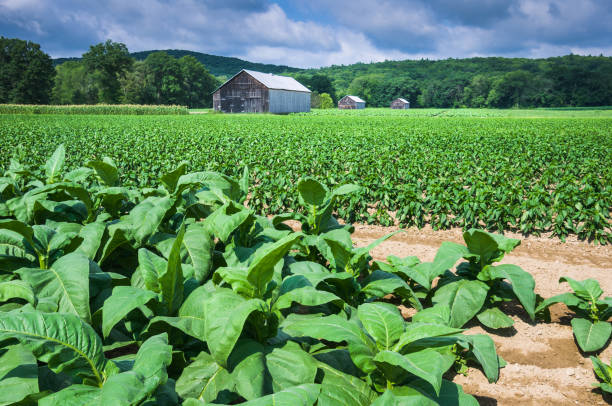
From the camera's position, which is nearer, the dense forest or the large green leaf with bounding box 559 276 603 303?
the large green leaf with bounding box 559 276 603 303

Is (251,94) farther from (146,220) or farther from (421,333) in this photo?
(421,333)

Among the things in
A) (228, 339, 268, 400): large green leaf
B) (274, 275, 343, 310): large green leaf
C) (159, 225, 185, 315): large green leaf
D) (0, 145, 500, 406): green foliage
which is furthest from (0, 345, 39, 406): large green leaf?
(274, 275, 343, 310): large green leaf

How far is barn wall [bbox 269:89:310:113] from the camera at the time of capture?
6244 cm

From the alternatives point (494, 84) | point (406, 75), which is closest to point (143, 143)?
point (494, 84)

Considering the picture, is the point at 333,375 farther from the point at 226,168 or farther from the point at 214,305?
the point at 226,168

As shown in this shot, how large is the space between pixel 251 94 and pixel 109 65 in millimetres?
52691

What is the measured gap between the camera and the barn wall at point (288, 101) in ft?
205

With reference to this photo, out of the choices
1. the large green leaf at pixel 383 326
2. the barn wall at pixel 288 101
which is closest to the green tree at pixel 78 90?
the barn wall at pixel 288 101

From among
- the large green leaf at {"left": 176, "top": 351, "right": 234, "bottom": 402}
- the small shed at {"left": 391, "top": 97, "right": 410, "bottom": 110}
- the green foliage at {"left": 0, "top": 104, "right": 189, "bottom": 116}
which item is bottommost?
the large green leaf at {"left": 176, "top": 351, "right": 234, "bottom": 402}

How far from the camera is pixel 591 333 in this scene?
2895 millimetres

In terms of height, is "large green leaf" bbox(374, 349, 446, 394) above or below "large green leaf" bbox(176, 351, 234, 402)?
above

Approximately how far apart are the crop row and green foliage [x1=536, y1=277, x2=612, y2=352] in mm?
13

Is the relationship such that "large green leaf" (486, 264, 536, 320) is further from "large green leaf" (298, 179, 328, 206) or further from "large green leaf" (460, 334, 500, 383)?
"large green leaf" (298, 179, 328, 206)

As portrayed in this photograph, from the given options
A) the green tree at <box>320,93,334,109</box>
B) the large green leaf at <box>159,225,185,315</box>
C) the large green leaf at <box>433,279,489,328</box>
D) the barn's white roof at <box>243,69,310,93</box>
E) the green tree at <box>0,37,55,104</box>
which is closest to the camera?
the large green leaf at <box>159,225,185,315</box>
